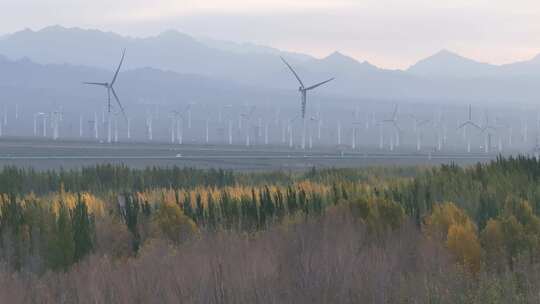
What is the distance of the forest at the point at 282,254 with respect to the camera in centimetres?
786

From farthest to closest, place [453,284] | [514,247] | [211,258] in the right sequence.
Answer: [514,247] < [211,258] < [453,284]

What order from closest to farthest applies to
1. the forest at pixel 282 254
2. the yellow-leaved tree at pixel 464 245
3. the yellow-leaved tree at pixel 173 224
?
1. the forest at pixel 282 254
2. the yellow-leaved tree at pixel 464 245
3. the yellow-leaved tree at pixel 173 224

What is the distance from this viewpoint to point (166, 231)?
12781 millimetres

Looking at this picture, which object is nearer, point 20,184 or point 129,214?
point 129,214

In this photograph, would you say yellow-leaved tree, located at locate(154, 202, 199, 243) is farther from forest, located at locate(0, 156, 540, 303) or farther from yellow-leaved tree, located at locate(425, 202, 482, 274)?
yellow-leaved tree, located at locate(425, 202, 482, 274)

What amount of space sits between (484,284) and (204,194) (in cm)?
1132

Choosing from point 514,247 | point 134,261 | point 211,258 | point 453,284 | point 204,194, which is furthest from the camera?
point 204,194

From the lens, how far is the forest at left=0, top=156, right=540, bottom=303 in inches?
309

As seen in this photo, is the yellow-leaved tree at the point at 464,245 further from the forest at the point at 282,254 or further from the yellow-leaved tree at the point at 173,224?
the yellow-leaved tree at the point at 173,224

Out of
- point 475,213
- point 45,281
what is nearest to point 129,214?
point 45,281

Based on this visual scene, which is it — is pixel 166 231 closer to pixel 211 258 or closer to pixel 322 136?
pixel 211 258

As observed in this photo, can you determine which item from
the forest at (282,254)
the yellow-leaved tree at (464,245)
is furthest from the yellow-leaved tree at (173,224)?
the yellow-leaved tree at (464,245)

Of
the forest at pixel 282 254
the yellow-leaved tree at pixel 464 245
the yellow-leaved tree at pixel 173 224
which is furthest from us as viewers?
the yellow-leaved tree at pixel 173 224

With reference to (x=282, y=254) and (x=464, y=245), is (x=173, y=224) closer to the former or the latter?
(x=282, y=254)
